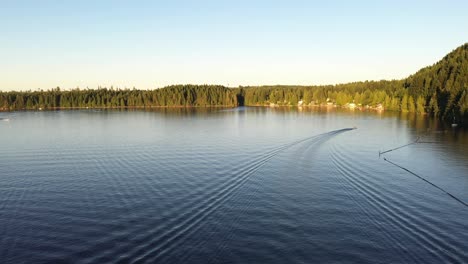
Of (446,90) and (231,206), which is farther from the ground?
(446,90)

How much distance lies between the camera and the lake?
2266 centimetres

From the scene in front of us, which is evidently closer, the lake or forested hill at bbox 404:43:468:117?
the lake

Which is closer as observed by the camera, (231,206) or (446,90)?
(231,206)

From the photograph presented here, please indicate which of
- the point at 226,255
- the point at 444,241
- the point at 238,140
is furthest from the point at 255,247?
the point at 238,140

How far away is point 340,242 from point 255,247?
19.3 feet

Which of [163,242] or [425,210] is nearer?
[163,242]

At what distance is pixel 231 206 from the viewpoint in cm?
3095

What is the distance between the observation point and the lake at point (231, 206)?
22.7 meters

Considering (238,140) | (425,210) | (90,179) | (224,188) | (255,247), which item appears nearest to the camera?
(255,247)

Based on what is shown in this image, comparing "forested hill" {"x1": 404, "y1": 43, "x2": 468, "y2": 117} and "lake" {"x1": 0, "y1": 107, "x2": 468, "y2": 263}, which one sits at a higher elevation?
"forested hill" {"x1": 404, "y1": 43, "x2": 468, "y2": 117}

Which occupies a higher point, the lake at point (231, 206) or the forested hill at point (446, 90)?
the forested hill at point (446, 90)

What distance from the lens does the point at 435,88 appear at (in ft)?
477

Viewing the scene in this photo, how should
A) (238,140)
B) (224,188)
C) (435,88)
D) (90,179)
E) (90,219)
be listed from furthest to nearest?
(435,88) < (238,140) < (90,179) < (224,188) < (90,219)

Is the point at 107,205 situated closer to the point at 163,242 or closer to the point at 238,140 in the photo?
the point at 163,242
